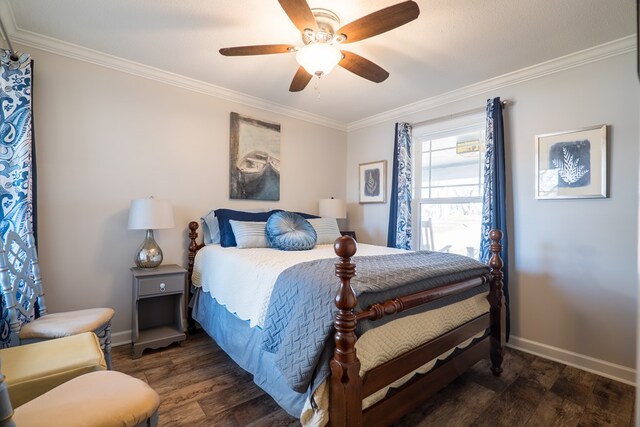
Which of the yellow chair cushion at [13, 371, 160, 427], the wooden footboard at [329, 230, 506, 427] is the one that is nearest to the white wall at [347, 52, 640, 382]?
the wooden footboard at [329, 230, 506, 427]

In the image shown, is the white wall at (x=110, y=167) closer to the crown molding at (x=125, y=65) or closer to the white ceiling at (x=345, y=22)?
the crown molding at (x=125, y=65)

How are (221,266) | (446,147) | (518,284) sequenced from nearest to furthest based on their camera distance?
(221,266), (518,284), (446,147)

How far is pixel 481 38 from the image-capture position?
2.19 m

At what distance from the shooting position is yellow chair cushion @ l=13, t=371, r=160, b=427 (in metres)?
0.93

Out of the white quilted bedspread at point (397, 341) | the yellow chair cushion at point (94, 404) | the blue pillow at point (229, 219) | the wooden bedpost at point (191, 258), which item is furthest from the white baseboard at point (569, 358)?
the yellow chair cushion at point (94, 404)

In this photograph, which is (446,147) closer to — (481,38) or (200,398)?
(481,38)

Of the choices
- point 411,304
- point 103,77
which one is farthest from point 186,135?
point 411,304

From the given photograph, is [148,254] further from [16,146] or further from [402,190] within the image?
[402,190]

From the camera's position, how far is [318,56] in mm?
1796

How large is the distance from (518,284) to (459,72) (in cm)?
200

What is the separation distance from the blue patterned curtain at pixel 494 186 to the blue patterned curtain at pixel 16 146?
3.56 meters

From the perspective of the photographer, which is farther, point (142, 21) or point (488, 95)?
point (488, 95)

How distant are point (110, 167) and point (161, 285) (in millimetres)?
1107

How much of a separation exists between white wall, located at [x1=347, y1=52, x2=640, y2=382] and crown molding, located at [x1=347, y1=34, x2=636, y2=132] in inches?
1.7
